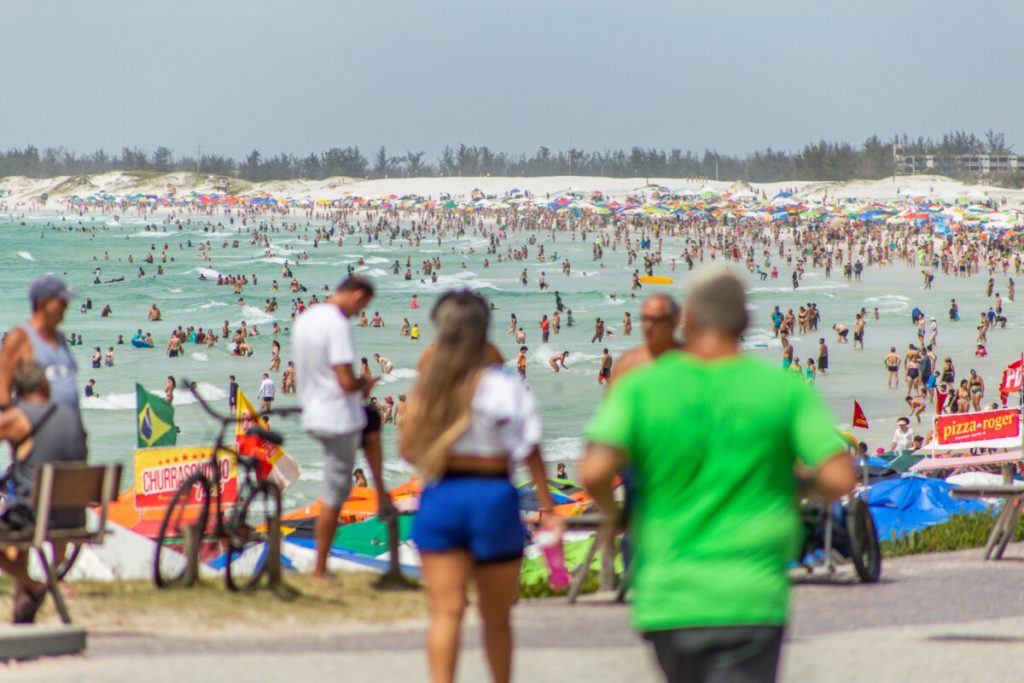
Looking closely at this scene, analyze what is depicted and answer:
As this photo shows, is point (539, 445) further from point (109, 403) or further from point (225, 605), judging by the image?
point (109, 403)

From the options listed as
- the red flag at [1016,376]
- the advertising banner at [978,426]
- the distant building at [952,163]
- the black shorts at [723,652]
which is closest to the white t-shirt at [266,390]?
the red flag at [1016,376]

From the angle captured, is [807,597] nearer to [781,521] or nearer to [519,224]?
[781,521]

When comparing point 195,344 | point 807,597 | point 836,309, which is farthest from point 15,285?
point 807,597

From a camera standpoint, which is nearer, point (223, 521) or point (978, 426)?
point (223, 521)

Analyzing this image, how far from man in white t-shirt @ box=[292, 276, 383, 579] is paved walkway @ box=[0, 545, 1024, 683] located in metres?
0.69

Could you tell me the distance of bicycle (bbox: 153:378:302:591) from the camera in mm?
6090

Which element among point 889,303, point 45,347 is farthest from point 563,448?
point 889,303

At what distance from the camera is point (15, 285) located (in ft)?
254

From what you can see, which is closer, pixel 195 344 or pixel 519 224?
pixel 195 344

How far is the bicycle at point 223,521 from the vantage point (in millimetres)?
6090

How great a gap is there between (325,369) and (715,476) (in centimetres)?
336

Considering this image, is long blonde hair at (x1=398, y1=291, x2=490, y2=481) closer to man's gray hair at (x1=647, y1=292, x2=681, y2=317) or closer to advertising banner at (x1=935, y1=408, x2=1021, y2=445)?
man's gray hair at (x1=647, y1=292, x2=681, y2=317)

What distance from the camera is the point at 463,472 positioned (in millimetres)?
3562

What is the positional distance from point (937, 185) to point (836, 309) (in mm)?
95180
